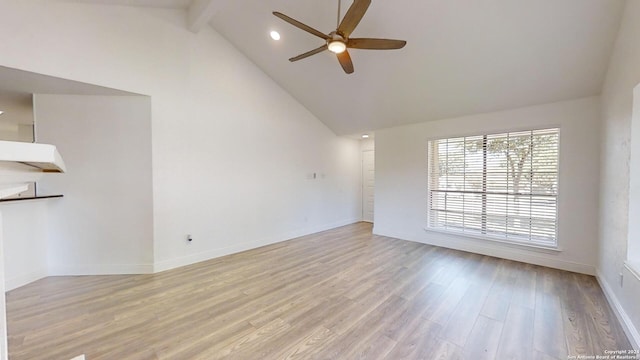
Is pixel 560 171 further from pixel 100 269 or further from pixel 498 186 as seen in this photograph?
pixel 100 269

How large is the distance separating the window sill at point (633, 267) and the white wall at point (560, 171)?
143cm

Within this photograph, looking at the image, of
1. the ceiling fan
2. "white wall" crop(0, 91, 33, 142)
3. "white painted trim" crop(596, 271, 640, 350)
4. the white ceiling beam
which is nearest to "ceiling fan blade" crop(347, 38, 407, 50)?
the ceiling fan

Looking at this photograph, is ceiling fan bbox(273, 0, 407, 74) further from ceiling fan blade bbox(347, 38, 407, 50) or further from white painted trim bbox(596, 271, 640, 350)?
white painted trim bbox(596, 271, 640, 350)

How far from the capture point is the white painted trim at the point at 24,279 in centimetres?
297

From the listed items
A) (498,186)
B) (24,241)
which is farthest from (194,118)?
(498,186)

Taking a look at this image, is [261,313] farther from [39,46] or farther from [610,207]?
[610,207]

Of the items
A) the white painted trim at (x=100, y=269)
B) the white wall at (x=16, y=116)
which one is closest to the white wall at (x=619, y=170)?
the white painted trim at (x=100, y=269)

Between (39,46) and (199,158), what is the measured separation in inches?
78.0

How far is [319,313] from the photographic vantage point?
2498 mm

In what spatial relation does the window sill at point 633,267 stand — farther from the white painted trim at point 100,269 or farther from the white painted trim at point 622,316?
the white painted trim at point 100,269

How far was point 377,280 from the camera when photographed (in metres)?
3.24

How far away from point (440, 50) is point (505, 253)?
10.5 ft

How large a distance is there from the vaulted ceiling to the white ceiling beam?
12mm

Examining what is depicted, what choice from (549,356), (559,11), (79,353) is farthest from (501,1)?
(79,353)
